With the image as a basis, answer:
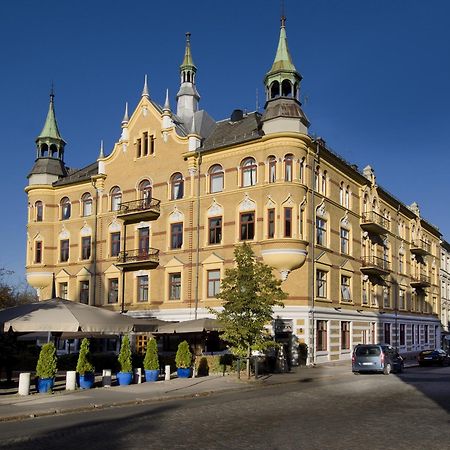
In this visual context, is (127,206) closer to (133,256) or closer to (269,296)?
(133,256)

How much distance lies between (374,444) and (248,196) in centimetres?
2848

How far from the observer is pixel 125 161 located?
4703cm

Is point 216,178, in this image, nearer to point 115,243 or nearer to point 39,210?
point 115,243

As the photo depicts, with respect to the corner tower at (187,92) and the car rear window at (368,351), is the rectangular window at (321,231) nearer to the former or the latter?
the car rear window at (368,351)

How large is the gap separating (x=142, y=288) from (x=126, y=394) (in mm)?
23448

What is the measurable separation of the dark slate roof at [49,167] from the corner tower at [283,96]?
2090 centimetres

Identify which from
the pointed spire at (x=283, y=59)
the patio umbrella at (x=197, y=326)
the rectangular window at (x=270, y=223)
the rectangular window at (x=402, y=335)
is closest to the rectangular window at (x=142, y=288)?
the rectangular window at (x=270, y=223)

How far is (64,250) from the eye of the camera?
167 ft

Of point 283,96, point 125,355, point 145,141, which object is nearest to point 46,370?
point 125,355

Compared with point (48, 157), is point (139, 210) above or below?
below

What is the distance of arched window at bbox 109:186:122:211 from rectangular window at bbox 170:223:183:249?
19.3ft

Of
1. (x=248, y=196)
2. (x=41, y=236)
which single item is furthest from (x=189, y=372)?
(x=41, y=236)

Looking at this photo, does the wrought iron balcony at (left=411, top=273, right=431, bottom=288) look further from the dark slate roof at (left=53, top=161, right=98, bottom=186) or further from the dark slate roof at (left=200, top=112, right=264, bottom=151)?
the dark slate roof at (left=53, top=161, right=98, bottom=186)

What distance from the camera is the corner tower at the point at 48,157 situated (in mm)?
51750
